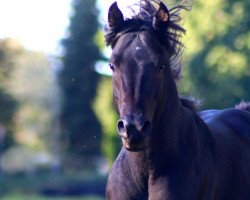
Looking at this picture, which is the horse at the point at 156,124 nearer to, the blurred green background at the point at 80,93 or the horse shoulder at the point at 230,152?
the horse shoulder at the point at 230,152

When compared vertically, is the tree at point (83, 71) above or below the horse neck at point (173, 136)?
below

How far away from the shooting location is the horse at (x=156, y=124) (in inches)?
276

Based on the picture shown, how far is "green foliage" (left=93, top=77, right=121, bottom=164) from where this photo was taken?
47.5 metres

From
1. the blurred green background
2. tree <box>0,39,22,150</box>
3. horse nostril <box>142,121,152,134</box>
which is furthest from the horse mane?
tree <box>0,39,22,150</box>

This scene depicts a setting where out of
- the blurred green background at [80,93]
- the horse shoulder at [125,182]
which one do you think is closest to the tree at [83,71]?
the blurred green background at [80,93]

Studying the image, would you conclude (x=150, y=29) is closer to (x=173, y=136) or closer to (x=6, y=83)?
(x=173, y=136)

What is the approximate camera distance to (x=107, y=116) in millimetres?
50469

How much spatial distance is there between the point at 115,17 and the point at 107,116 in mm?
42909

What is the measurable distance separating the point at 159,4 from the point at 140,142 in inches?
53.9

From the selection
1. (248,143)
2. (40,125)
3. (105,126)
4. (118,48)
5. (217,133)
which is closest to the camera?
(118,48)

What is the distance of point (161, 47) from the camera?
7.42 m

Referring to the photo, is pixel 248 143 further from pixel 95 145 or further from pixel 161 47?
pixel 95 145

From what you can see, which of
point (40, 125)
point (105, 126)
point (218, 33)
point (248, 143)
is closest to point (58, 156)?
point (105, 126)

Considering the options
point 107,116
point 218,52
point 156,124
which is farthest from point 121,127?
point 107,116
